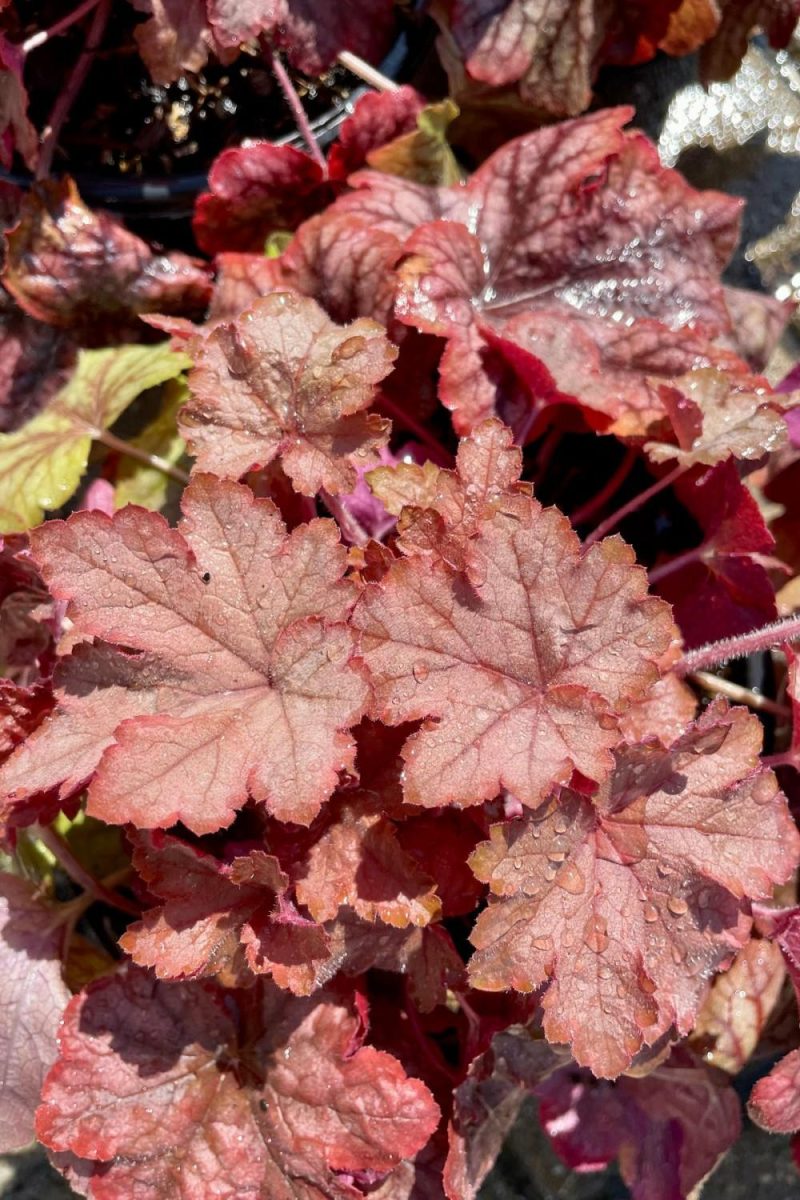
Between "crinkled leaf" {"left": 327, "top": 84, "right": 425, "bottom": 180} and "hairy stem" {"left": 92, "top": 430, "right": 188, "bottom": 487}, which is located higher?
"crinkled leaf" {"left": 327, "top": 84, "right": 425, "bottom": 180}

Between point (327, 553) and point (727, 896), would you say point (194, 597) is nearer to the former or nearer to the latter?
point (327, 553)

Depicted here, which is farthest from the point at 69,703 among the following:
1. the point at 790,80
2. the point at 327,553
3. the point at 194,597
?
the point at 790,80

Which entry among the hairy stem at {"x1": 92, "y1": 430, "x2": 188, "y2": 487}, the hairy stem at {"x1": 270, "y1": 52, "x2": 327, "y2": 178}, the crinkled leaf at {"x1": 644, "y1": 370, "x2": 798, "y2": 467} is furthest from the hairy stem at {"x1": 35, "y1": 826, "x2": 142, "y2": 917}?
the hairy stem at {"x1": 270, "y1": 52, "x2": 327, "y2": 178}

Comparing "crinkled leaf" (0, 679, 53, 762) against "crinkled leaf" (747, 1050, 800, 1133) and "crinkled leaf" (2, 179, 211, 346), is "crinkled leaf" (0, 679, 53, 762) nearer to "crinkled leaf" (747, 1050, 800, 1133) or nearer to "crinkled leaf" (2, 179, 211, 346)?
"crinkled leaf" (2, 179, 211, 346)

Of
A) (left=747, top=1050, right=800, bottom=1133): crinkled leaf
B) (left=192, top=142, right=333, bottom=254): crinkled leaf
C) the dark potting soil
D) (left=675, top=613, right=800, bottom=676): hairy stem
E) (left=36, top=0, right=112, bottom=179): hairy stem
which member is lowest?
(left=747, top=1050, right=800, bottom=1133): crinkled leaf

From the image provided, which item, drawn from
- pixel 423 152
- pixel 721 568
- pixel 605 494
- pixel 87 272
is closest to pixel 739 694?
pixel 721 568

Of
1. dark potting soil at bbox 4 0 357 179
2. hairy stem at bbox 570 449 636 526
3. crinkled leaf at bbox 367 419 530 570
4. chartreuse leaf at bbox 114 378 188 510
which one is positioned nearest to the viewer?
crinkled leaf at bbox 367 419 530 570
